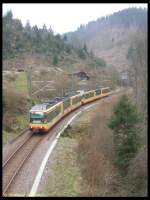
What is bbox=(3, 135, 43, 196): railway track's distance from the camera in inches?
862

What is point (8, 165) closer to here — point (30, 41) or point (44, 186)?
point (44, 186)

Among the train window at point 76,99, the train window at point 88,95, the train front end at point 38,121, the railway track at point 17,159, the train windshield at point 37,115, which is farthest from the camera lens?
the train window at point 88,95

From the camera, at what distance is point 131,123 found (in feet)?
89.8

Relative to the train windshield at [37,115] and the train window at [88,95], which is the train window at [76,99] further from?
the train windshield at [37,115]

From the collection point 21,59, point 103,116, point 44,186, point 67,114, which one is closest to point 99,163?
point 44,186

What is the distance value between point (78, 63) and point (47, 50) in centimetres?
775

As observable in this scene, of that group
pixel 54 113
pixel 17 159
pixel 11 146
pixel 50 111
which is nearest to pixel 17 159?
pixel 17 159

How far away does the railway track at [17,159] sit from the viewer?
21900 mm

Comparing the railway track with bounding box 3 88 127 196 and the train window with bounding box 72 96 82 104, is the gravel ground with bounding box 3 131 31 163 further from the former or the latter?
the train window with bounding box 72 96 82 104

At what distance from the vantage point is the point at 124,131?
27.6 metres

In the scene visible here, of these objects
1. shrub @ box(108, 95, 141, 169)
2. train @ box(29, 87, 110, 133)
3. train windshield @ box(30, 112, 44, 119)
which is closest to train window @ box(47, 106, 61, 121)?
train @ box(29, 87, 110, 133)

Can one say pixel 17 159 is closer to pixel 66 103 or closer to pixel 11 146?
pixel 11 146

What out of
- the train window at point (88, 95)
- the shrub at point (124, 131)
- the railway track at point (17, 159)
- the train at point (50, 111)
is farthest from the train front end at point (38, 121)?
the train window at point (88, 95)

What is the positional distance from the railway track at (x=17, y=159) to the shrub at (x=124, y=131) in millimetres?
5744
